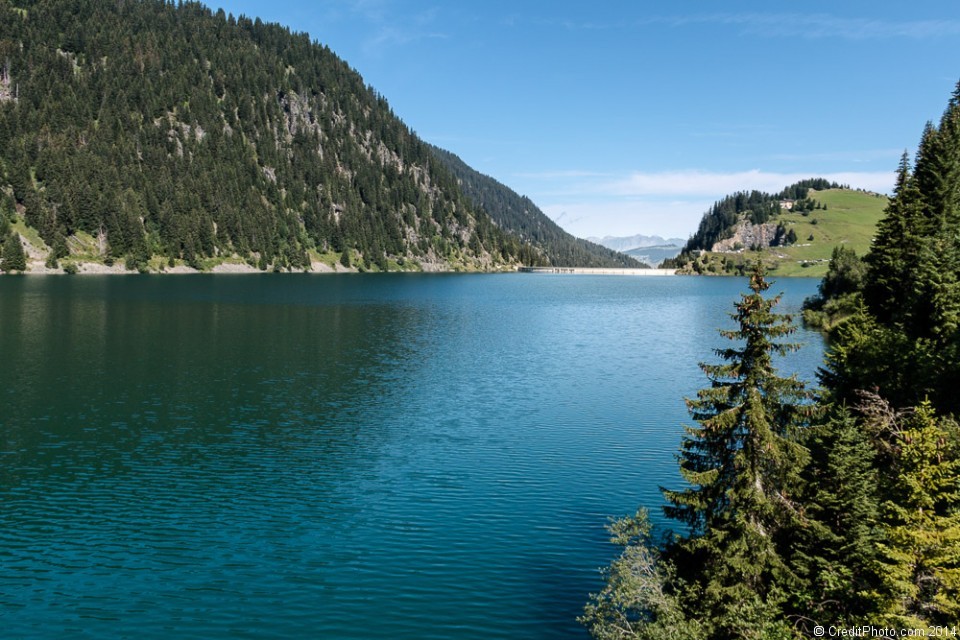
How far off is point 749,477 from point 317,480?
2736cm

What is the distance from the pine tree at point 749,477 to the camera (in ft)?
71.2

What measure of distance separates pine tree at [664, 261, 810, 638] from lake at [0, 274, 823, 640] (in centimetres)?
614

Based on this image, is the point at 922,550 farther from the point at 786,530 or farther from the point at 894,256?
the point at 894,256

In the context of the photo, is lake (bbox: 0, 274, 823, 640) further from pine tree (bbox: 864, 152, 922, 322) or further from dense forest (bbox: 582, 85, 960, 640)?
pine tree (bbox: 864, 152, 922, 322)

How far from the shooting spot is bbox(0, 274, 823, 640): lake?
2608 cm

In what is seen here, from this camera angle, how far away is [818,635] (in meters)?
20.0

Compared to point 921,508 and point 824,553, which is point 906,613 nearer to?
point 921,508

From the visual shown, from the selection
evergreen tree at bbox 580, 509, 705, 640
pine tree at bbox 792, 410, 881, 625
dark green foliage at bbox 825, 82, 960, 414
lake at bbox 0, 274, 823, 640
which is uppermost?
dark green foliage at bbox 825, 82, 960, 414

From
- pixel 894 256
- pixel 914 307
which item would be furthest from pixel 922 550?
pixel 894 256

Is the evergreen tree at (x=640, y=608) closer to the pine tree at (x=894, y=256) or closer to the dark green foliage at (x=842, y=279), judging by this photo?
the pine tree at (x=894, y=256)

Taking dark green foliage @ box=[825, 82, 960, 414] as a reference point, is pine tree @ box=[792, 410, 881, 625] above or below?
below

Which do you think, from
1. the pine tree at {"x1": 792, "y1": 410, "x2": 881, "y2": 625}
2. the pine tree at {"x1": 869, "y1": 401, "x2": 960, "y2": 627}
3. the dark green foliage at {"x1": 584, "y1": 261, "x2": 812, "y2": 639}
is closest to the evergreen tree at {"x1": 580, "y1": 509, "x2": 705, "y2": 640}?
the dark green foliage at {"x1": 584, "y1": 261, "x2": 812, "y2": 639}

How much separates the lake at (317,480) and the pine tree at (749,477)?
6136 millimetres

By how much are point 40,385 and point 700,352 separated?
80.8 metres
